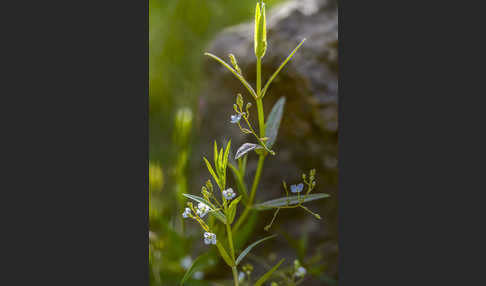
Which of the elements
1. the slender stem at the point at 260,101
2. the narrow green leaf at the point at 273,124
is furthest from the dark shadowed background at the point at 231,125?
the slender stem at the point at 260,101

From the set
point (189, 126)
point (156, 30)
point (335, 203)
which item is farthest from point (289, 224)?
point (156, 30)

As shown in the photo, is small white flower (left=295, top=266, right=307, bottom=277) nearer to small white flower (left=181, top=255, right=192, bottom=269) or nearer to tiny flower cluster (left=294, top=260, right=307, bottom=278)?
tiny flower cluster (left=294, top=260, right=307, bottom=278)

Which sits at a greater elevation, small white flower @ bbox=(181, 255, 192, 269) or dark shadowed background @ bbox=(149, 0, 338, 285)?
dark shadowed background @ bbox=(149, 0, 338, 285)

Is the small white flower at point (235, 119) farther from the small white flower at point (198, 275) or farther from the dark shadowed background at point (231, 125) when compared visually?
the small white flower at point (198, 275)

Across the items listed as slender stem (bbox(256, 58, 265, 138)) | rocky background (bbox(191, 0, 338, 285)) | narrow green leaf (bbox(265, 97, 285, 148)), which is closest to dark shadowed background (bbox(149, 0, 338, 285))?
rocky background (bbox(191, 0, 338, 285))

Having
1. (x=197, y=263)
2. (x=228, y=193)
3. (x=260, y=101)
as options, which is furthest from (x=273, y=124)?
(x=197, y=263)

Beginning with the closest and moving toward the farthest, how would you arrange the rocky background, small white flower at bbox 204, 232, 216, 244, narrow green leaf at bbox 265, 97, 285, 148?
small white flower at bbox 204, 232, 216, 244 < narrow green leaf at bbox 265, 97, 285, 148 < the rocky background

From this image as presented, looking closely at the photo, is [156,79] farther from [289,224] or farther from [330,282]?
[330,282]

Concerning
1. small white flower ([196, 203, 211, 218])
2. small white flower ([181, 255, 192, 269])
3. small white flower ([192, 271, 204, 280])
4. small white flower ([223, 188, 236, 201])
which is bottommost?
small white flower ([192, 271, 204, 280])
